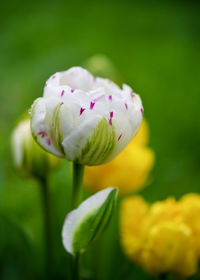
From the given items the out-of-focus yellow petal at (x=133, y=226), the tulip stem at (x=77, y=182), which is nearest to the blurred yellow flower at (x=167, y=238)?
the out-of-focus yellow petal at (x=133, y=226)

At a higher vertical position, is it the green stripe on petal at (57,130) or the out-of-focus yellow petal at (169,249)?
the green stripe on petal at (57,130)

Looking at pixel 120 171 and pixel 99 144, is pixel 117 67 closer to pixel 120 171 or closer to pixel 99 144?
pixel 120 171

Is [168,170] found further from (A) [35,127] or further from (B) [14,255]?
(A) [35,127]

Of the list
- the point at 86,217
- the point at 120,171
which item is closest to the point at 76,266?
the point at 86,217

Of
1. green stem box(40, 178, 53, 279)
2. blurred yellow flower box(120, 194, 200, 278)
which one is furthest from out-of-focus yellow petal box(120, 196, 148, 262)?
green stem box(40, 178, 53, 279)

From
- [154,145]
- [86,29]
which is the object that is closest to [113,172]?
[154,145]

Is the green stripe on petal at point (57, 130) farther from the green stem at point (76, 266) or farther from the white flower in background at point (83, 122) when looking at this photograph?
the green stem at point (76, 266)
